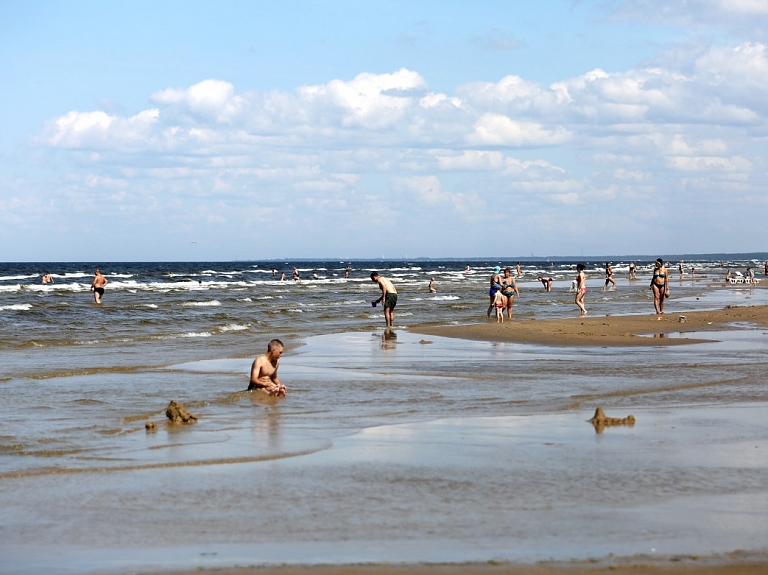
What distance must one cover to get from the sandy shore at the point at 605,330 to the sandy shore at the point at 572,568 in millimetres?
15377

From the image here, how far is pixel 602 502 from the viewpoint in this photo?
648cm

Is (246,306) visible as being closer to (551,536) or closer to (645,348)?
(645,348)

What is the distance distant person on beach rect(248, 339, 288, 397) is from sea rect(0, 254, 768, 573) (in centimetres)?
26

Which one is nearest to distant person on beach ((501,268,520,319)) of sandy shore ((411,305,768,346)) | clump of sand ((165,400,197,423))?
sandy shore ((411,305,768,346))

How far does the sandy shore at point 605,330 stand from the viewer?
A: 21016 mm

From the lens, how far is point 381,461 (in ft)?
26.2

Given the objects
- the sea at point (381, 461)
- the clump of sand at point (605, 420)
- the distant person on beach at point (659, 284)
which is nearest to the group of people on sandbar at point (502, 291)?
the distant person on beach at point (659, 284)

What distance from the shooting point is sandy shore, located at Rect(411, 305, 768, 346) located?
21.0 metres

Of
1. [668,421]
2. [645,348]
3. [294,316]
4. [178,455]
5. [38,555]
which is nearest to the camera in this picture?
[38,555]

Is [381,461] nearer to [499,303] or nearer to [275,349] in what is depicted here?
[275,349]

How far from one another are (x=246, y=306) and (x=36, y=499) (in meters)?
33.5

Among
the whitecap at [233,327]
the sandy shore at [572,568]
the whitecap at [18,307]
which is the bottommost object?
the whitecap at [233,327]

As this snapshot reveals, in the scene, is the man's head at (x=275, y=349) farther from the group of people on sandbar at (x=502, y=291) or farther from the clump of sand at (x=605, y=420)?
the group of people on sandbar at (x=502, y=291)

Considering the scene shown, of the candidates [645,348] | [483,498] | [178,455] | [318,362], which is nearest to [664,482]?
[483,498]
